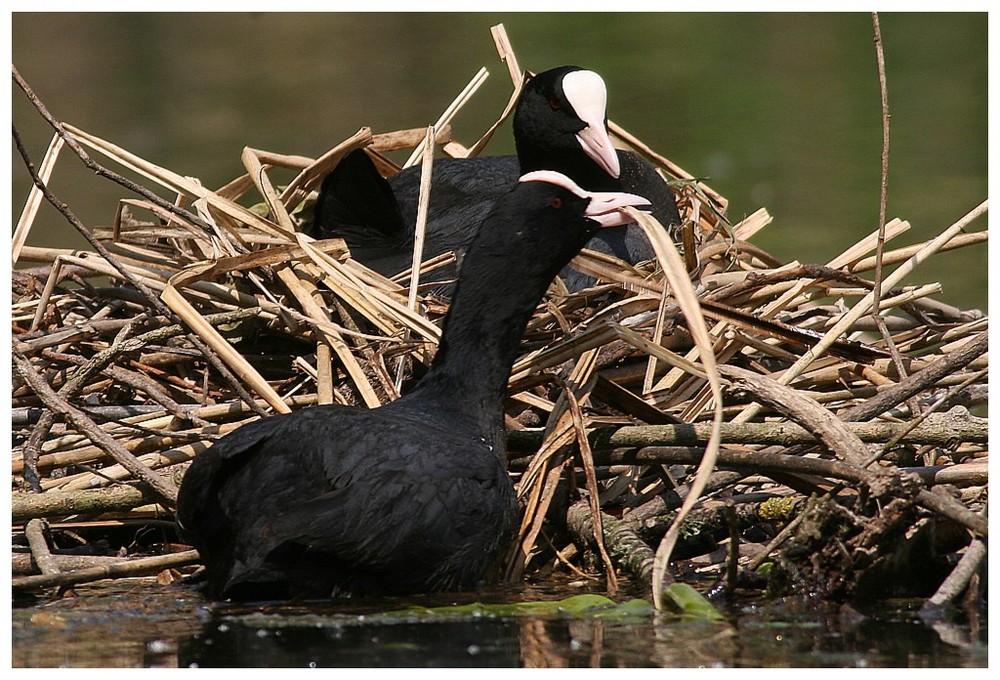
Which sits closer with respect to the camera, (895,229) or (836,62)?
(895,229)

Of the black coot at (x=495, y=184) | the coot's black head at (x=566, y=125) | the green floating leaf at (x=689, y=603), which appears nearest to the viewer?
the green floating leaf at (x=689, y=603)

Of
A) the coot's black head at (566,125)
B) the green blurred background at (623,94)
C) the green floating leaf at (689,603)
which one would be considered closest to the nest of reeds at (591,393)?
the green floating leaf at (689,603)

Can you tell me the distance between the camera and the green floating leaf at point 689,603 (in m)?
2.83

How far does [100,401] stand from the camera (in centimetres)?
399

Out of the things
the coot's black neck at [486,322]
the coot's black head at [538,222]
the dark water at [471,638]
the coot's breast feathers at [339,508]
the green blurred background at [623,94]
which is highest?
the green blurred background at [623,94]

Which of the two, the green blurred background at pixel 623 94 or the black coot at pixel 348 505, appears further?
the green blurred background at pixel 623 94

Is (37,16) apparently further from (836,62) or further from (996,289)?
(996,289)

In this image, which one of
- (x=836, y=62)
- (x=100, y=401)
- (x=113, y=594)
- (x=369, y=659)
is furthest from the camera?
(x=836, y=62)

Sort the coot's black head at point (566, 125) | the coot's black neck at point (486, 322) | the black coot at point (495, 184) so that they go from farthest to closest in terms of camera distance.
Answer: the coot's black head at point (566, 125) → the black coot at point (495, 184) → the coot's black neck at point (486, 322)

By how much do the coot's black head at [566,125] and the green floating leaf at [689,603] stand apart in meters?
2.04

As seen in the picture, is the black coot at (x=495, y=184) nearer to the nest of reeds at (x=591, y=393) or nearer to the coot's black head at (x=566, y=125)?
the coot's black head at (x=566, y=125)

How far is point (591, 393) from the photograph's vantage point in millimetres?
3604

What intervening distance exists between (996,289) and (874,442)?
45 cm

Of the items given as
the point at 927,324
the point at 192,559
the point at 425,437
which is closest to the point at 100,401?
the point at 192,559
